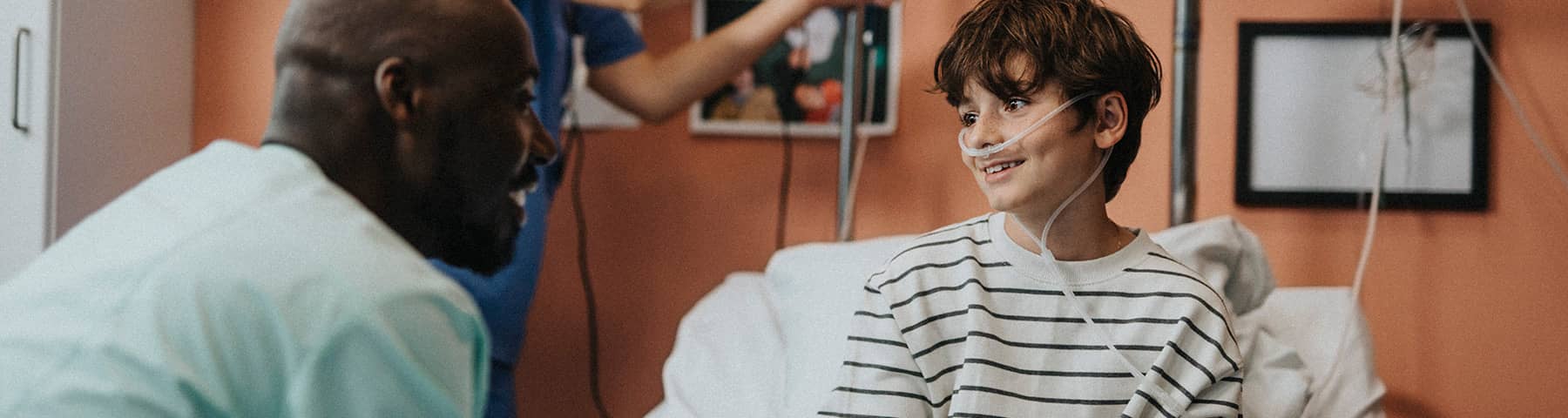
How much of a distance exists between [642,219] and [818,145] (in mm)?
299

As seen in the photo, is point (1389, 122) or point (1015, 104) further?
point (1389, 122)

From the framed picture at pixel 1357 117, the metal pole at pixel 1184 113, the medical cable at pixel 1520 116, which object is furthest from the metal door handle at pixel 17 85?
the medical cable at pixel 1520 116

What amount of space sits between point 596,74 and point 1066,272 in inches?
34.5

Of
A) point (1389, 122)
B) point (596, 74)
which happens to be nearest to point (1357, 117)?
point (1389, 122)

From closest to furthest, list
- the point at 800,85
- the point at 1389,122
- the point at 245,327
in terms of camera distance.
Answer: the point at 245,327
the point at 1389,122
the point at 800,85

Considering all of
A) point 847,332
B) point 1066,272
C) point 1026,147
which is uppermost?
point 1026,147

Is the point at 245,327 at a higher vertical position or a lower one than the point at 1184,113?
lower

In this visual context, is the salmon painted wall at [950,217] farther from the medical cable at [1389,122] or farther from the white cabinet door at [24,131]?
the white cabinet door at [24,131]

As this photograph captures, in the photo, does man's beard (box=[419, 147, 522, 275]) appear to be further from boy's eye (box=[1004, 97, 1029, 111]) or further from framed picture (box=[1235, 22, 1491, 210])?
framed picture (box=[1235, 22, 1491, 210])

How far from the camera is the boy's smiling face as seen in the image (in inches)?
40.8

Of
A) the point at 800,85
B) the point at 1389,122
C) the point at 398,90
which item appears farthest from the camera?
the point at 800,85

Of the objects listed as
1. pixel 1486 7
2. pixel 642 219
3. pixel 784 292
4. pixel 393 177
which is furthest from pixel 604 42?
pixel 1486 7

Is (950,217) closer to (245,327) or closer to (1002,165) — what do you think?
(1002,165)

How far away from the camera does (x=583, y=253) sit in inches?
73.4
